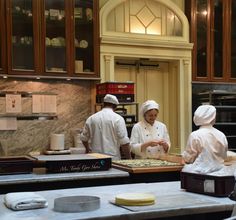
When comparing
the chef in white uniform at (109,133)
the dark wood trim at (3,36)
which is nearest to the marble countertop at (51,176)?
the chef in white uniform at (109,133)

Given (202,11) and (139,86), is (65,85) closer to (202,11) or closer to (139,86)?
(139,86)

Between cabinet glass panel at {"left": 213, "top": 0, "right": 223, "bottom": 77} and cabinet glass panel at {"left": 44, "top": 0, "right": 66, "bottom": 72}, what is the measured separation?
221 cm

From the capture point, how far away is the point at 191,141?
3.98 metres

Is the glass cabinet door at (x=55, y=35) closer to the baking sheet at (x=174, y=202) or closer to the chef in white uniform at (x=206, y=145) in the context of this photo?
the chef in white uniform at (x=206, y=145)

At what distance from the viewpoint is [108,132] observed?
15.4 ft

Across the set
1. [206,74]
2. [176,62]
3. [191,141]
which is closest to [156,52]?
[176,62]

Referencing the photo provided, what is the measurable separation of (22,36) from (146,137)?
1894mm

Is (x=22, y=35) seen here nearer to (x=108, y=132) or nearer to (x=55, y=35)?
(x=55, y=35)

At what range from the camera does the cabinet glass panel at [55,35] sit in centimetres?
529

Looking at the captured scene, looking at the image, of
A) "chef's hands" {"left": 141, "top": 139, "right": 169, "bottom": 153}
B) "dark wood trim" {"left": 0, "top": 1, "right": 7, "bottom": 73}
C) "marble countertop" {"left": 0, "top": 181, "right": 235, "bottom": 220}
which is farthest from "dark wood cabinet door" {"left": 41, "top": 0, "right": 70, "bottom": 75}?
"marble countertop" {"left": 0, "top": 181, "right": 235, "bottom": 220}

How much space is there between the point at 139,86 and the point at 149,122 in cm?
170

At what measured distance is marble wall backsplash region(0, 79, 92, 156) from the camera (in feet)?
17.4

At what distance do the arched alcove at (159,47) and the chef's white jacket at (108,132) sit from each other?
3.74 ft

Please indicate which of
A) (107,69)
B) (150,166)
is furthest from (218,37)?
(150,166)
